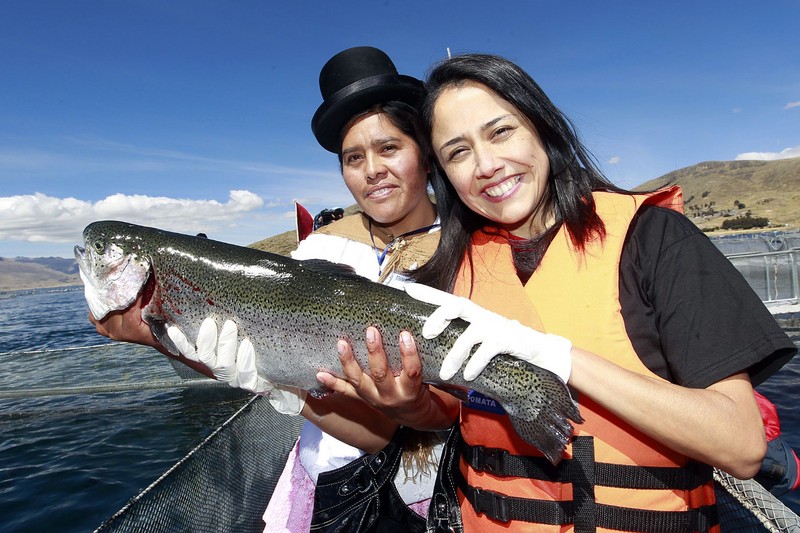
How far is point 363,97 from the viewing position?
3777 mm

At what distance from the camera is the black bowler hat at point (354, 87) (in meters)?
3.77

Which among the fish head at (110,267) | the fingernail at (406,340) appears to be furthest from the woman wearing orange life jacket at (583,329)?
the fish head at (110,267)

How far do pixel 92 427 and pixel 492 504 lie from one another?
11636 mm

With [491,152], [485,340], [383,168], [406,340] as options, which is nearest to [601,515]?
[485,340]

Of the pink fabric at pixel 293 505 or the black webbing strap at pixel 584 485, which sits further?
the pink fabric at pixel 293 505

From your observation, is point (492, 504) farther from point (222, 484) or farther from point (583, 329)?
point (222, 484)

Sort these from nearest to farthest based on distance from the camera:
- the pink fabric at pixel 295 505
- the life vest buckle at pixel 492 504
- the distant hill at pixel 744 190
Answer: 1. the life vest buckle at pixel 492 504
2. the pink fabric at pixel 295 505
3. the distant hill at pixel 744 190

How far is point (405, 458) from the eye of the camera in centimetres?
366

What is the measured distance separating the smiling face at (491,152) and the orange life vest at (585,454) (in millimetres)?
415

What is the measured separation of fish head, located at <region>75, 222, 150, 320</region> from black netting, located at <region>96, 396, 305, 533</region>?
4.84ft

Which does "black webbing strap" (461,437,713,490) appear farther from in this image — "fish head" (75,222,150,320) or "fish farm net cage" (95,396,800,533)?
"fish head" (75,222,150,320)

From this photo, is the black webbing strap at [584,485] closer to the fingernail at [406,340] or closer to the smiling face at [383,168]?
the fingernail at [406,340]

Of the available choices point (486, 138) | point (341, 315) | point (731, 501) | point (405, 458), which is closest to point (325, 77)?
point (486, 138)

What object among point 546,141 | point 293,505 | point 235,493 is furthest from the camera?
point 235,493
